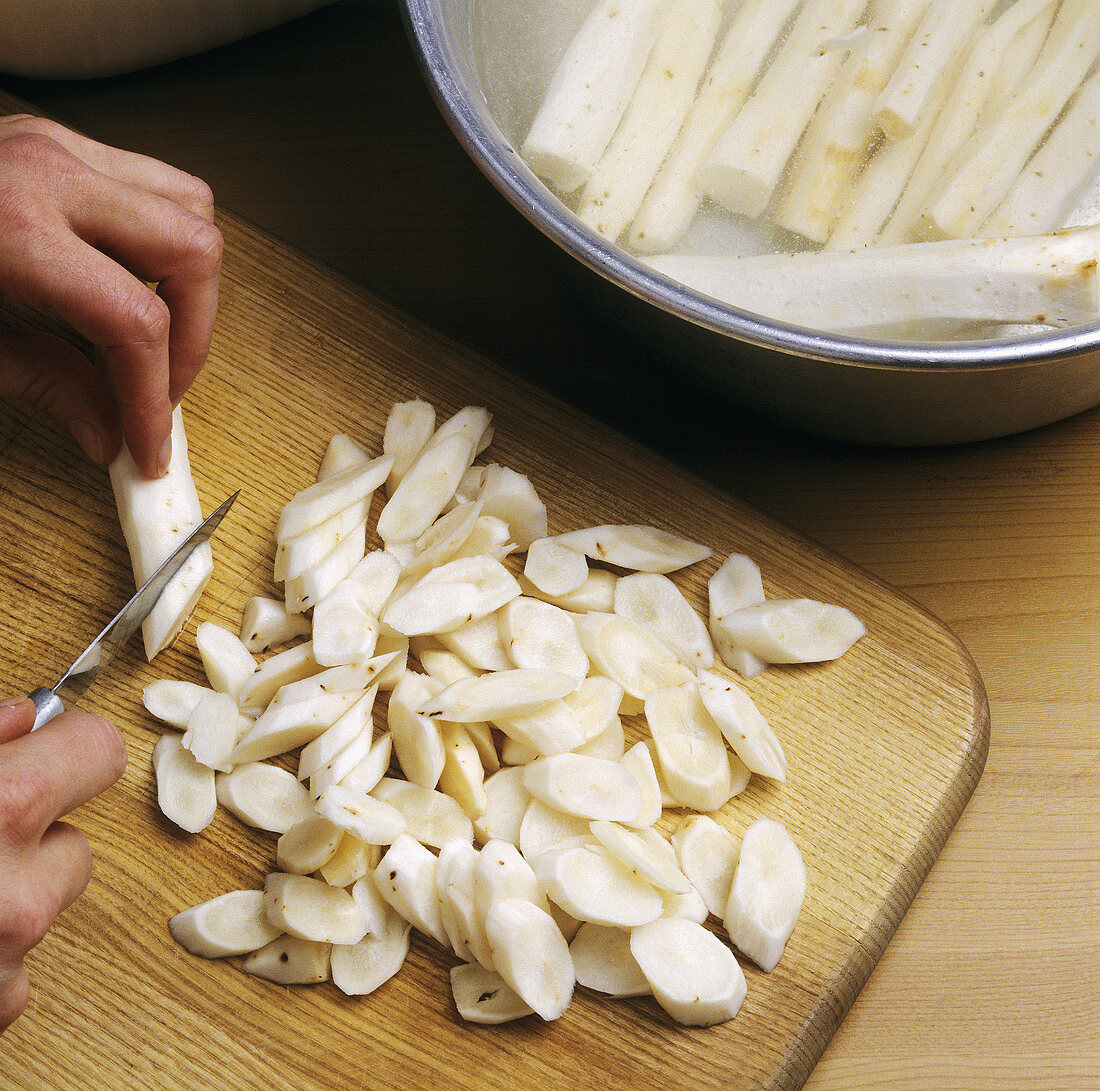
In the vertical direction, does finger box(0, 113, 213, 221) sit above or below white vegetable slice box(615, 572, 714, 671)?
above

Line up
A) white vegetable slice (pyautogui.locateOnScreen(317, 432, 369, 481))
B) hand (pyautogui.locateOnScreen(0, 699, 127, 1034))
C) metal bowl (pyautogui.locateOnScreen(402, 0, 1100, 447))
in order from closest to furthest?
1. hand (pyautogui.locateOnScreen(0, 699, 127, 1034))
2. metal bowl (pyautogui.locateOnScreen(402, 0, 1100, 447))
3. white vegetable slice (pyautogui.locateOnScreen(317, 432, 369, 481))

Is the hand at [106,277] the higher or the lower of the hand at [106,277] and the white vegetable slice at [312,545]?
the higher

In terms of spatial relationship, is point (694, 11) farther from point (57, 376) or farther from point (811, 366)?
point (57, 376)

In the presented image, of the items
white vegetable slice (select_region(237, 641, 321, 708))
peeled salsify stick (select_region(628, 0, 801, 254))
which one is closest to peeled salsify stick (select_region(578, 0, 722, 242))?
peeled salsify stick (select_region(628, 0, 801, 254))

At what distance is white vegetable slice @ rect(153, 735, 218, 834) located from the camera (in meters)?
0.89

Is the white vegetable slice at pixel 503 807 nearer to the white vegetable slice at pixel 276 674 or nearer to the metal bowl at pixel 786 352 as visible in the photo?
the white vegetable slice at pixel 276 674

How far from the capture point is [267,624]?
37.5 inches

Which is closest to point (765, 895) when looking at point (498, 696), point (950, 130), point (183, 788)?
point (498, 696)

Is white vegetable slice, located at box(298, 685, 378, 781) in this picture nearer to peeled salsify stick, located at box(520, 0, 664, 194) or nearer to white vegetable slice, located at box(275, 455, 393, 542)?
white vegetable slice, located at box(275, 455, 393, 542)

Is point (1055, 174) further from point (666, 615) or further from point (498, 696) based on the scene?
point (498, 696)

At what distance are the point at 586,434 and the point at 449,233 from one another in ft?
1.13

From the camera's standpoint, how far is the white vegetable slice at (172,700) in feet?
3.01

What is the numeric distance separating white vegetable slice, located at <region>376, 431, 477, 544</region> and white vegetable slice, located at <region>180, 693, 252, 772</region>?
205mm

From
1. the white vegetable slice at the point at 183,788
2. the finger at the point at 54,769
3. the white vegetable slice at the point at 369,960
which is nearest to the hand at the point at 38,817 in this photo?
the finger at the point at 54,769
